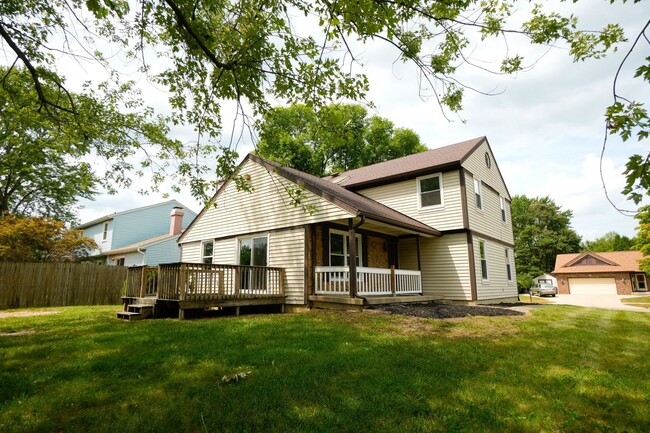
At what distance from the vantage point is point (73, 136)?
368 inches

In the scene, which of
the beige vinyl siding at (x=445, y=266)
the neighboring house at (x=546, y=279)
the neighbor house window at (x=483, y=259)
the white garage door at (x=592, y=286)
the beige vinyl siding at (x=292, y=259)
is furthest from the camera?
the neighboring house at (x=546, y=279)

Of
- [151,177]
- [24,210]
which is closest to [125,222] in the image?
[24,210]

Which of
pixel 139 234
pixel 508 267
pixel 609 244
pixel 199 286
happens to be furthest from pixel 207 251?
pixel 609 244

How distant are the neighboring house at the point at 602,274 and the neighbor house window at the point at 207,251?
44.6 metres

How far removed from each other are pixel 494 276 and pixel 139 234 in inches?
994

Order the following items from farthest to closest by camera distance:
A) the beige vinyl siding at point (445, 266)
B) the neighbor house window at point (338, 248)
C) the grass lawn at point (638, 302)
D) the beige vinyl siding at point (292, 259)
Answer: the grass lawn at point (638, 302) → the beige vinyl siding at point (445, 266) → the neighbor house window at point (338, 248) → the beige vinyl siding at point (292, 259)

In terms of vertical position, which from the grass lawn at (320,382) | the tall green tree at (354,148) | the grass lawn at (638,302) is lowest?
the grass lawn at (638,302)

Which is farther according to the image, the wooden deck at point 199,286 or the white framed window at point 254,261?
the white framed window at point 254,261

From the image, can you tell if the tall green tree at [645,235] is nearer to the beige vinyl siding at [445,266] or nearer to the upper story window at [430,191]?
the beige vinyl siding at [445,266]

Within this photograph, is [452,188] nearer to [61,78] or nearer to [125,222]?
[61,78]

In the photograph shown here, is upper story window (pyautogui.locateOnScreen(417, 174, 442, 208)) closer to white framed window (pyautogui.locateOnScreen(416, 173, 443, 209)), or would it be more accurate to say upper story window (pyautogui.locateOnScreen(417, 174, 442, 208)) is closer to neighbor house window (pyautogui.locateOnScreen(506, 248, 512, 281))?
white framed window (pyautogui.locateOnScreen(416, 173, 443, 209))

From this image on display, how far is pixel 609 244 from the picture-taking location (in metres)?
66.4

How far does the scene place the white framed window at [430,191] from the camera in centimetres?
1465

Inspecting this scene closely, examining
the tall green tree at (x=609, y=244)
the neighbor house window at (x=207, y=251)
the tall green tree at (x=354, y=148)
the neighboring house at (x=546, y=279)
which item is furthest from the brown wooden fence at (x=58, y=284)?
the tall green tree at (x=609, y=244)
